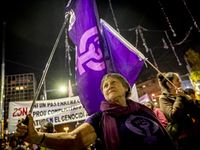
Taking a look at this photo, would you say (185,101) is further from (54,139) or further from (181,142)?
(54,139)

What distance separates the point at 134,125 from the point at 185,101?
47.1 inches

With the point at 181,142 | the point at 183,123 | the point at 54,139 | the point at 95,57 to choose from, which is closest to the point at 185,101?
the point at 183,123

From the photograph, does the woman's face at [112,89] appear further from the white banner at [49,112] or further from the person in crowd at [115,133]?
the white banner at [49,112]

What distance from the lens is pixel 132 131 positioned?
1423mm

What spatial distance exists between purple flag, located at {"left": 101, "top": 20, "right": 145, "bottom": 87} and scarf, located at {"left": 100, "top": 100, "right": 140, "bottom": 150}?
133 cm

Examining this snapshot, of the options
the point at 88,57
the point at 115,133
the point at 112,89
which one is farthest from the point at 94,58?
the point at 115,133

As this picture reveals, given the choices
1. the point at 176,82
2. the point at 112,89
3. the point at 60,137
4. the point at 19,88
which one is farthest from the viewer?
the point at 19,88

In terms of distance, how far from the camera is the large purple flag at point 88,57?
107 inches

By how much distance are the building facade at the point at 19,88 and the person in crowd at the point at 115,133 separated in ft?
263

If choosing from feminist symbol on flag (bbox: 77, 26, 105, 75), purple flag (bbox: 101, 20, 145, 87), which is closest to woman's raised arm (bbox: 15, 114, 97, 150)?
feminist symbol on flag (bbox: 77, 26, 105, 75)

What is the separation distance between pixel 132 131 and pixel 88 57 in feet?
6.41

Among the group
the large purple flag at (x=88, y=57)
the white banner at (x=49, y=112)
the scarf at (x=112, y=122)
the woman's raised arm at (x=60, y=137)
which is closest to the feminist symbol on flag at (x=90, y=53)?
the large purple flag at (x=88, y=57)

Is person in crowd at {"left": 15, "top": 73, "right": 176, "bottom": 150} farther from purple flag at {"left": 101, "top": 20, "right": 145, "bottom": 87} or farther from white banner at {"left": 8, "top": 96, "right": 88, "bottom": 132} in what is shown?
white banner at {"left": 8, "top": 96, "right": 88, "bottom": 132}

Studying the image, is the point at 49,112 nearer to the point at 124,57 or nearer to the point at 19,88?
the point at 124,57
